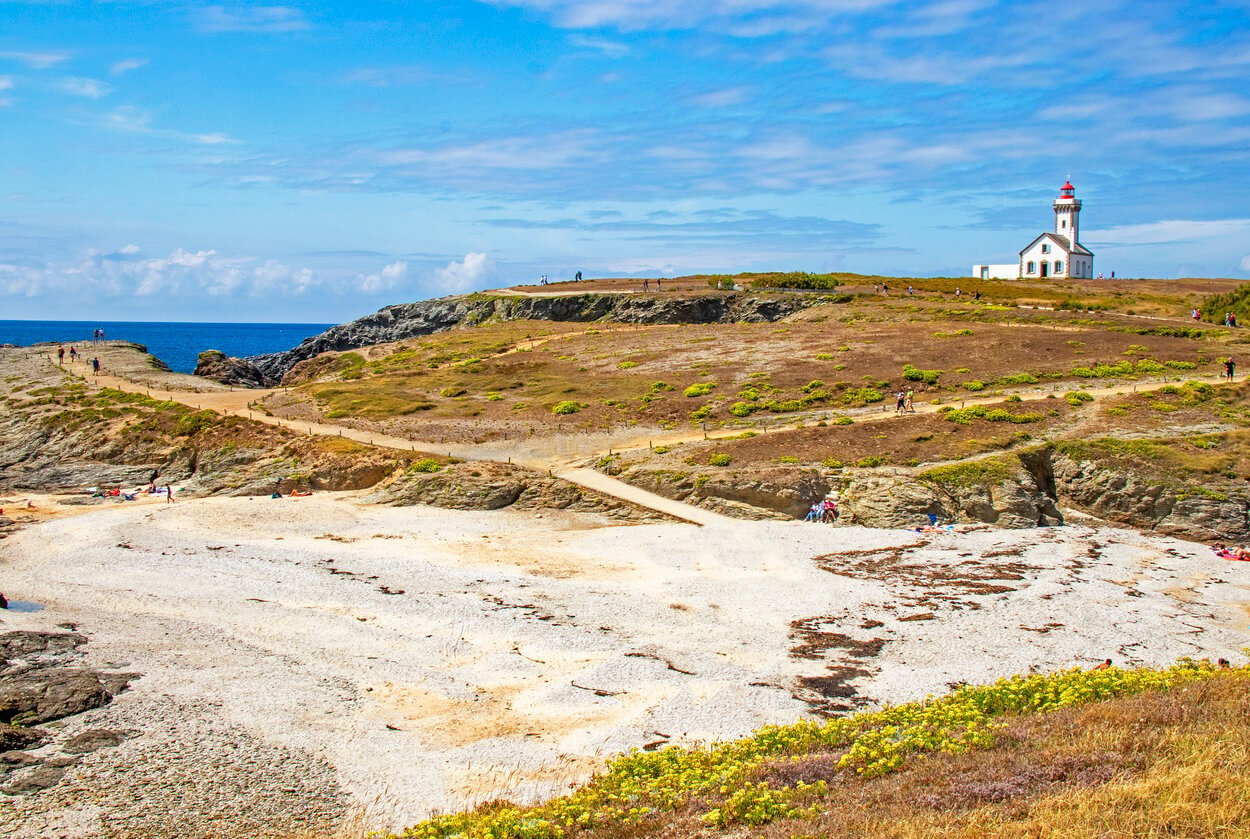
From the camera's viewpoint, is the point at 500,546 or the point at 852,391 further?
the point at 852,391

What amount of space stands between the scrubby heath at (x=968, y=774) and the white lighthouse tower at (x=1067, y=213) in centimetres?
11783

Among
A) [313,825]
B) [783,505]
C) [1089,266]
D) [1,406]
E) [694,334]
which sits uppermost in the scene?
[1089,266]

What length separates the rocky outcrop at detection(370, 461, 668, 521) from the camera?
43.0 meters

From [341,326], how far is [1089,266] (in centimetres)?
10507

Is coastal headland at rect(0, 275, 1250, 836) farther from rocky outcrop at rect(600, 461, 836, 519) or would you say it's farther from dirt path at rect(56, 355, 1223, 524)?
dirt path at rect(56, 355, 1223, 524)

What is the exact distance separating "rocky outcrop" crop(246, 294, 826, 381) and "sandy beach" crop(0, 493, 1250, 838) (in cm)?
6239

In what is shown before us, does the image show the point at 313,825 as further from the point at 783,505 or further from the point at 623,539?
the point at 783,505

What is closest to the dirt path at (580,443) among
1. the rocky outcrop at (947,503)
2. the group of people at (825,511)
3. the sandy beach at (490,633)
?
the sandy beach at (490,633)

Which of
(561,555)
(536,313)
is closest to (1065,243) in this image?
(536,313)

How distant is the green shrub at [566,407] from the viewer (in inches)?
2339

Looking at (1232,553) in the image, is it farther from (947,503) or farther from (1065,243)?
(1065,243)

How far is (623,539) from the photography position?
38938mm

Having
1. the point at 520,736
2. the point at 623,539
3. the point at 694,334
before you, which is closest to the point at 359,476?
the point at 623,539

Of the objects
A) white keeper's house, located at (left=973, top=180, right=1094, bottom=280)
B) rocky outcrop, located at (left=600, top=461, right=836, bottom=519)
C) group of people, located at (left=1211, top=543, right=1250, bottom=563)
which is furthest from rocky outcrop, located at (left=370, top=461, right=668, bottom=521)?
A: white keeper's house, located at (left=973, top=180, right=1094, bottom=280)
